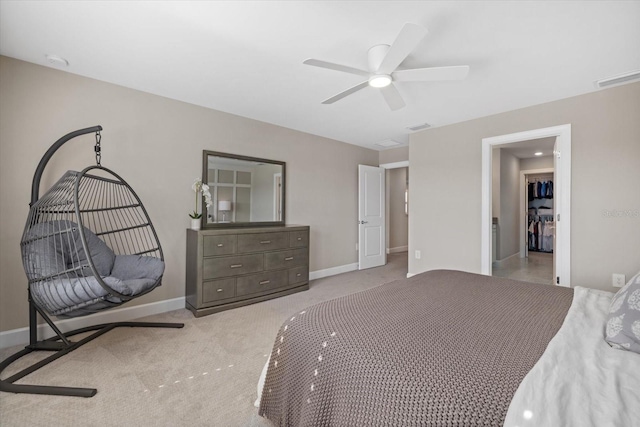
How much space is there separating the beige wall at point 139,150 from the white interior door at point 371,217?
78cm

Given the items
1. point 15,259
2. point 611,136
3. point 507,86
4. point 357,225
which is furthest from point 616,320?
point 357,225

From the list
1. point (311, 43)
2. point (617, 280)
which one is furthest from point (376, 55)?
point (617, 280)

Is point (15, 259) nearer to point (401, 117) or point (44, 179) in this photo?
point (44, 179)

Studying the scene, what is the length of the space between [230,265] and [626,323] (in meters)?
3.06

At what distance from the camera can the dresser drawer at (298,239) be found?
3.85m

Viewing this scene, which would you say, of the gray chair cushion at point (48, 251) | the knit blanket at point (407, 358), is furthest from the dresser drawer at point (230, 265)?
the knit blanket at point (407, 358)

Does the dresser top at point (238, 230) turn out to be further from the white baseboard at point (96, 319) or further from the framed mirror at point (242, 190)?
the white baseboard at point (96, 319)

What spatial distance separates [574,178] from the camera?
313 cm

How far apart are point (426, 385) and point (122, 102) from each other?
351 centimetres

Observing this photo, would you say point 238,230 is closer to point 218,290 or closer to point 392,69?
point 218,290

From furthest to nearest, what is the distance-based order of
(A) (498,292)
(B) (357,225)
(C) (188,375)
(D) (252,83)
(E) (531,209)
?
1. (E) (531,209)
2. (B) (357,225)
3. (D) (252,83)
4. (C) (188,375)
5. (A) (498,292)

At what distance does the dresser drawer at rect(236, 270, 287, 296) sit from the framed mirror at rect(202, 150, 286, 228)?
2.39ft

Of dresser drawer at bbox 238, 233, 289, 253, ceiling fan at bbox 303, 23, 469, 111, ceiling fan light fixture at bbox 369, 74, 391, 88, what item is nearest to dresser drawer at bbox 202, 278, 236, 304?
dresser drawer at bbox 238, 233, 289, 253

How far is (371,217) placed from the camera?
18.1ft
